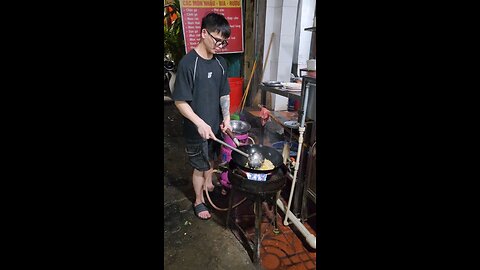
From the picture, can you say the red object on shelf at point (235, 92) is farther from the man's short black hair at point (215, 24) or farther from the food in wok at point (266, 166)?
the food in wok at point (266, 166)

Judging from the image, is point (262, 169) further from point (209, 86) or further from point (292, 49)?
point (292, 49)

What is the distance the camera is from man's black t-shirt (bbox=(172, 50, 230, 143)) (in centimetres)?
276

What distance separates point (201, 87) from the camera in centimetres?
289

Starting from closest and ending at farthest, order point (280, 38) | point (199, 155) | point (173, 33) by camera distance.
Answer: point (199, 155) < point (280, 38) < point (173, 33)

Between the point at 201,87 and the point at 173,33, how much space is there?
448 centimetres

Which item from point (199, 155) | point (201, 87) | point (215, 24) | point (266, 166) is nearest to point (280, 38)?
point (215, 24)

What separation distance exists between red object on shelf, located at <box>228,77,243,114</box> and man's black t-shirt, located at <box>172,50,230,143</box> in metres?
2.85

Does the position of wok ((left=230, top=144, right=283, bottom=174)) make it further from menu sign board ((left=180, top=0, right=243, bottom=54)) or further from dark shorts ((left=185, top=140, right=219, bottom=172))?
menu sign board ((left=180, top=0, right=243, bottom=54))

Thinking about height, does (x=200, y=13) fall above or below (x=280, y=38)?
above

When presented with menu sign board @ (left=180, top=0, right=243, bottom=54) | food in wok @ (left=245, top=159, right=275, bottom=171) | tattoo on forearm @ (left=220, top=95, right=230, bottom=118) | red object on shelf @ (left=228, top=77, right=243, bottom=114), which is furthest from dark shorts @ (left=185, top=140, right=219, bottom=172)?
menu sign board @ (left=180, top=0, right=243, bottom=54)

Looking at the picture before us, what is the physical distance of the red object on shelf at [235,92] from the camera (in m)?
6.03

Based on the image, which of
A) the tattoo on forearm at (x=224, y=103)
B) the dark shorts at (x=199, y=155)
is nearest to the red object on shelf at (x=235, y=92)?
the tattoo on forearm at (x=224, y=103)

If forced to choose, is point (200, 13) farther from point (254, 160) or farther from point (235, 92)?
point (254, 160)

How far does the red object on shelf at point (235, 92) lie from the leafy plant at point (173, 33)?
1859mm
